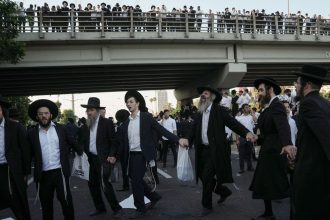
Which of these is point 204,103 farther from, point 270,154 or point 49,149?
point 49,149

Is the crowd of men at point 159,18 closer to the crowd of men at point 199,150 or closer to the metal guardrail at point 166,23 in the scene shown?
the metal guardrail at point 166,23

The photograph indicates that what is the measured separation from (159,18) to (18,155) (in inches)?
808

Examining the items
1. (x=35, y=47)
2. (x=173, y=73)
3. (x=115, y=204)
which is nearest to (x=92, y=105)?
(x=115, y=204)

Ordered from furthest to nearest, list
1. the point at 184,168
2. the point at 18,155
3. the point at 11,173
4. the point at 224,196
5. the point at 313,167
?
the point at 224,196, the point at 184,168, the point at 18,155, the point at 11,173, the point at 313,167

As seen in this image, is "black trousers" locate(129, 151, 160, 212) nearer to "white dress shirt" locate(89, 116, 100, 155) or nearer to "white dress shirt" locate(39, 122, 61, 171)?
"white dress shirt" locate(89, 116, 100, 155)

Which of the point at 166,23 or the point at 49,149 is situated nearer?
the point at 49,149

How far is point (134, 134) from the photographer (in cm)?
689

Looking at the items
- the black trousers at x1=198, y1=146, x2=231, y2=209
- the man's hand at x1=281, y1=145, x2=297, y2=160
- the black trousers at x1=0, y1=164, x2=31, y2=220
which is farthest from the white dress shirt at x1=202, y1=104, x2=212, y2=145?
the black trousers at x1=0, y1=164, x2=31, y2=220

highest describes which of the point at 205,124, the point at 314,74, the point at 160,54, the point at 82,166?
the point at 160,54

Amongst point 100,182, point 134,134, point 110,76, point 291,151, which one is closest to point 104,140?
point 134,134

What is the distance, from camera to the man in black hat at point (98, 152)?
22.7 feet

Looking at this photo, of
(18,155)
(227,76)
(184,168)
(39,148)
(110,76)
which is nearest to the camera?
(18,155)

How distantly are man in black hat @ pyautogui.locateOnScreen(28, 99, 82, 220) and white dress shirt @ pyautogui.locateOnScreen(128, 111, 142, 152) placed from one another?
1.26 metres

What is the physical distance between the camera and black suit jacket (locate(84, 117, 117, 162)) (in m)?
7.01
